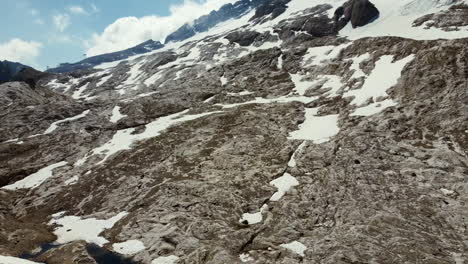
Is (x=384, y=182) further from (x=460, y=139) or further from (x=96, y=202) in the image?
(x=96, y=202)

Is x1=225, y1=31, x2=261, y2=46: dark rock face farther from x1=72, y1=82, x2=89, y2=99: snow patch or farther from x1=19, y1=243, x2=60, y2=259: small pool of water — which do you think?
x1=19, y1=243, x2=60, y2=259: small pool of water

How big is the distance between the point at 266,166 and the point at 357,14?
367 ft

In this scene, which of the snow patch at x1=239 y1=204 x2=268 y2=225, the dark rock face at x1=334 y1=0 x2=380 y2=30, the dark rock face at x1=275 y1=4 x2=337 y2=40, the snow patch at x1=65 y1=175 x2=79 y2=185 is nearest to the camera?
the snow patch at x1=239 y1=204 x2=268 y2=225

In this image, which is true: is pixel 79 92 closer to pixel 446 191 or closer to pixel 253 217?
pixel 253 217

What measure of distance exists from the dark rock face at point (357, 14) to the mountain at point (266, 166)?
36.8 metres

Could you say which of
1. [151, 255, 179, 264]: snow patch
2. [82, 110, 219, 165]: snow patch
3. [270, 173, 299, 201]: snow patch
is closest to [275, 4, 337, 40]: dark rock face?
[82, 110, 219, 165]: snow patch

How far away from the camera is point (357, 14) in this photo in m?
149

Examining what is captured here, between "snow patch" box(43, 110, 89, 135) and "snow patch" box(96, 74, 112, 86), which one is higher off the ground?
"snow patch" box(96, 74, 112, 86)

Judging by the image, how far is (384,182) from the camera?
4925 centimetres

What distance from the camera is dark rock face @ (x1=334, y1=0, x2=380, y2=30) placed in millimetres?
147500

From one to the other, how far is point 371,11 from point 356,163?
4572 inches

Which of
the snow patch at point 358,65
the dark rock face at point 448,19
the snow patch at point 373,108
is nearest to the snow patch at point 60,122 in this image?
the snow patch at point 373,108

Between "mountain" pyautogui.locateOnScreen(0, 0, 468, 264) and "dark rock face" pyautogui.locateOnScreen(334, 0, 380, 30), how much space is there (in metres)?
36.8

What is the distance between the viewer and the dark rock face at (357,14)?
484 ft
